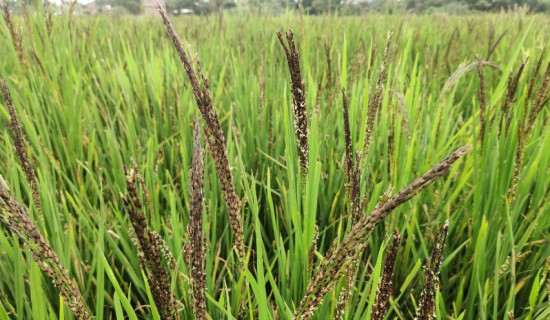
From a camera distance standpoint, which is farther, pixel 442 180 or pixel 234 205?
pixel 442 180

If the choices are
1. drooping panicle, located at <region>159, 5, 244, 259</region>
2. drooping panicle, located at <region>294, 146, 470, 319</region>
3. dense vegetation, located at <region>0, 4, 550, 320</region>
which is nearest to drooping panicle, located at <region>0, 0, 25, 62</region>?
dense vegetation, located at <region>0, 4, 550, 320</region>

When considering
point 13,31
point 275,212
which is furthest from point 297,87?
point 13,31

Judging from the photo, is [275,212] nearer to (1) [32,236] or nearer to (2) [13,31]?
(1) [32,236]

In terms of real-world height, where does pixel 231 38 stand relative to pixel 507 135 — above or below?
above

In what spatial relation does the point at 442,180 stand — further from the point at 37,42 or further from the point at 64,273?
the point at 37,42

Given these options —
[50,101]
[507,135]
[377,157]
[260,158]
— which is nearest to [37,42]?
[50,101]

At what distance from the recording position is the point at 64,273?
0.36 meters

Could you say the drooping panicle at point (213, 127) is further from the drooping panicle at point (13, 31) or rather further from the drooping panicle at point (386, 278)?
the drooping panicle at point (13, 31)

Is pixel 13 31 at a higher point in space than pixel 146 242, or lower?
higher

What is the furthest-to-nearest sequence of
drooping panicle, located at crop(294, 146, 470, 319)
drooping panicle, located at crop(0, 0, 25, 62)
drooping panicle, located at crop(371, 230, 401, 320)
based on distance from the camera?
drooping panicle, located at crop(0, 0, 25, 62) < drooping panicle, located at crop(371, 230, 401, 320) < drooping panicle, located at crop(294, 146, 470, 319)

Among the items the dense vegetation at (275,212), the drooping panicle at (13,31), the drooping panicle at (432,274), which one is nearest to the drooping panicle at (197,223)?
the dense vegetation at (275,212)

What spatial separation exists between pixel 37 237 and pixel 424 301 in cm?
40

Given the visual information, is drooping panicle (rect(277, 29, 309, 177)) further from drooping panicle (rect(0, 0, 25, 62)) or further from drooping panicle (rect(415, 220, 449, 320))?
drooping panicle (rect(0, 0, 25, 62))

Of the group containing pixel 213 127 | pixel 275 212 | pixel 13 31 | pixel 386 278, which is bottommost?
pixel 275 212
